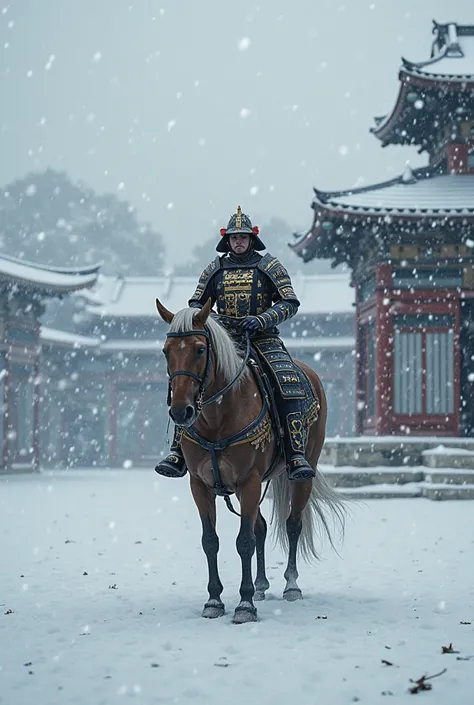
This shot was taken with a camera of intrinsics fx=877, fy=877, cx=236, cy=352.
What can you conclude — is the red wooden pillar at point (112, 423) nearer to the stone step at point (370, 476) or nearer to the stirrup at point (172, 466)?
the stone step at point (370, 476)

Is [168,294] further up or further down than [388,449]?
further up

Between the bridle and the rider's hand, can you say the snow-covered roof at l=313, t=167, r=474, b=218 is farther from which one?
the bridle

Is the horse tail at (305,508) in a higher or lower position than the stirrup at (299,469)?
lower

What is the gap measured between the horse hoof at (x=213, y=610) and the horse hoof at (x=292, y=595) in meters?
0.73

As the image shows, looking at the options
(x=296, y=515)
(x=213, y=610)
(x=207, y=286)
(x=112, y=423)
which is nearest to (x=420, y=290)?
(x=296, y=515)

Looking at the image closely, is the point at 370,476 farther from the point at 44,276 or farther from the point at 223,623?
the point at 44,276

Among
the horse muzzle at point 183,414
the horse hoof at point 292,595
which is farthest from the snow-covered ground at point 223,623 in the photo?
the horse muzzle at point 183,414

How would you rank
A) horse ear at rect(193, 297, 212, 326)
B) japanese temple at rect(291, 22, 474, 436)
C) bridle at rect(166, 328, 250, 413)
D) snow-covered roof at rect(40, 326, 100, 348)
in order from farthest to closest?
1. snow-covered roof at rect(40, 326, 100, 348)
2. japanese temple at rect(291, 22, 474, 436)
3. horse ear at rect(193, 297, 212, 326)
4. bridle at rect(166, 328, 250, 413)

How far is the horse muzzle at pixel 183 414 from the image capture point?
468 cm

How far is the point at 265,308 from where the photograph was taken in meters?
5.96

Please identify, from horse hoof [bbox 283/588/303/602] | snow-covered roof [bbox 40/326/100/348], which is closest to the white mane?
horse hoof [bbox 283/588/303/602]

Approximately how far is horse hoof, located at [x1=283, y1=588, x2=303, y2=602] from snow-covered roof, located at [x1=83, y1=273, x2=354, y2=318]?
2550 cm

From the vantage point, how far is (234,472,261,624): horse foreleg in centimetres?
518

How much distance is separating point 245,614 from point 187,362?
1545 mm
